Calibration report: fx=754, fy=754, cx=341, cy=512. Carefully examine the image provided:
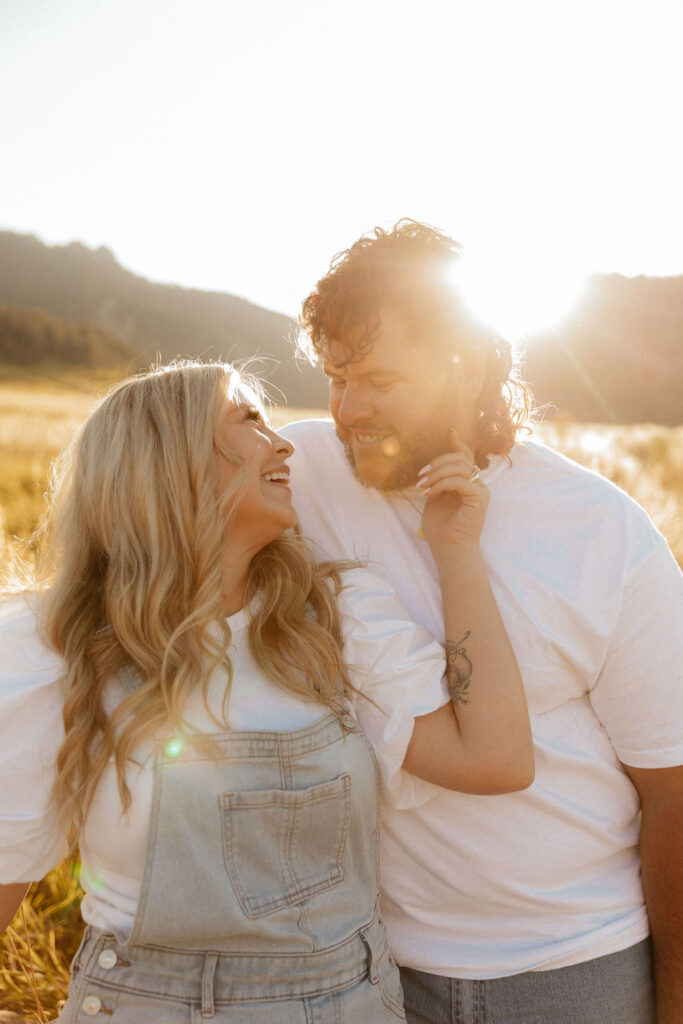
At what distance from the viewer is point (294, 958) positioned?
1.78 metres

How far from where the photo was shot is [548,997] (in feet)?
6.77

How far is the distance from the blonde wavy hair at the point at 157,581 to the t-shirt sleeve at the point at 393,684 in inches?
2.7

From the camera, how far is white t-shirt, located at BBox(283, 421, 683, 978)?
6.93 feet

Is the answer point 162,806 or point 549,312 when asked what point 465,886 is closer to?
point 162,806

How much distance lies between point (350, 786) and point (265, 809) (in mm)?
222

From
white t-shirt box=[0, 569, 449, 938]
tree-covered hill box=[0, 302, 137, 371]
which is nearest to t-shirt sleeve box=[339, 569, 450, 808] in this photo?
white t-shirt box=[0, 569, 449, 938]

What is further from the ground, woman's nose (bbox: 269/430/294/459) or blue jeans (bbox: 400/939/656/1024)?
woman's nose (bbox: 269/430/294/459)

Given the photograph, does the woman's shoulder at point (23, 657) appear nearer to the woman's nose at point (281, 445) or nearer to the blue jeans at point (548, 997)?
the woman's nose at point (281, 445)

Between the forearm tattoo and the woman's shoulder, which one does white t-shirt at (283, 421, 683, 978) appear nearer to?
the forearm tattoo

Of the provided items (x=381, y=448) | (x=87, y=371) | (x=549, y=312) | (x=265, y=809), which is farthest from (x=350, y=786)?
(x=87, y=371)

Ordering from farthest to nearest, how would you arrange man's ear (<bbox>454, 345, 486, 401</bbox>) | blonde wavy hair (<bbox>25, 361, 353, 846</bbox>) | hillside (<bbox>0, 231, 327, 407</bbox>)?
1. hillside (<bbox>0, 231, 327, 407</bbox>)
2. man's ear (<bbox>454, 345, 486, 401</bbox>)
3. blonde wavy hair (<bbox>25, 361, 353, 846</bbox>)

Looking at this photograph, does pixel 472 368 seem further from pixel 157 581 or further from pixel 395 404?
pixel 157 581

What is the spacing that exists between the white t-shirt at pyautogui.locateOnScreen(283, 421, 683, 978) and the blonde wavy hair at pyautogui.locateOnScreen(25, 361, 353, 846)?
0.46 meters

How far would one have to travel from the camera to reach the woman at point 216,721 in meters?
1.73
